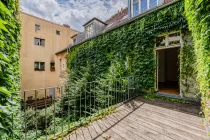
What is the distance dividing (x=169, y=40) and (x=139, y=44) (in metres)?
1.41

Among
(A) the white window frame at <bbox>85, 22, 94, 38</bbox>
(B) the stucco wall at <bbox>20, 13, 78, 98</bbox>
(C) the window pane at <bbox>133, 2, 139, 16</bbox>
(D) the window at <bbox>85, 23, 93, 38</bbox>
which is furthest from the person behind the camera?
(B) the stucco wall at <bbox>20, 13, 78, 98</bbox>

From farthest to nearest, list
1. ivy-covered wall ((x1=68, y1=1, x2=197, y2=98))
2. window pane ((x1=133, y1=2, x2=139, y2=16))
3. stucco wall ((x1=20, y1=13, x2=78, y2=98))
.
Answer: stucco wall ((x1=20, y1=13, x2=78, y2=98)) → window pane ((x1=133, y1=2, x2=139, y2=16)) → ivy-covered wall ((x1=68, y1=1, x2=197, y2=98))

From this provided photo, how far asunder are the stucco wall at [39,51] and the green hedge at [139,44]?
12028 mm

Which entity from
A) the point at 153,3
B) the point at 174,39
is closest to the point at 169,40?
the point at 174,39

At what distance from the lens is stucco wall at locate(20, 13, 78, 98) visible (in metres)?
15.3

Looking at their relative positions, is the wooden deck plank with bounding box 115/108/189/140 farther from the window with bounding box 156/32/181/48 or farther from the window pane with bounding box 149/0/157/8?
the window pane with bounding box 149/0/157/8

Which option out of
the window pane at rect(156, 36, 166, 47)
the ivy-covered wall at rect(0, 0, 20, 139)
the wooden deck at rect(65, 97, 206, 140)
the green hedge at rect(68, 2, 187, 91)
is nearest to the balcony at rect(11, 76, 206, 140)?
the wooden deck at rect(65, 97, 206, 140)

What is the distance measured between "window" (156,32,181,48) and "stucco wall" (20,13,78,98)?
600 inches

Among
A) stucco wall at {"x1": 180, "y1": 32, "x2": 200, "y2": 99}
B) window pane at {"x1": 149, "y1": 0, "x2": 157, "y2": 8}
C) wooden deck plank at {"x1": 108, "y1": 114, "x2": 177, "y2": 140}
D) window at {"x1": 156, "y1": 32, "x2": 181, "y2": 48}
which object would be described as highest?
window pane at {"x1": 149, "y1": 0, "x2": 157, "y2": 8}

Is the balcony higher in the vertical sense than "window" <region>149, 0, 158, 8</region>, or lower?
lower

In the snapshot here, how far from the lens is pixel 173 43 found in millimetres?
5328

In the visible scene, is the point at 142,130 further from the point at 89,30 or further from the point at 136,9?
the point at 89,30

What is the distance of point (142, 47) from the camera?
6.02m

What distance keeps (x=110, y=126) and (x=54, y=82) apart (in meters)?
17.0
